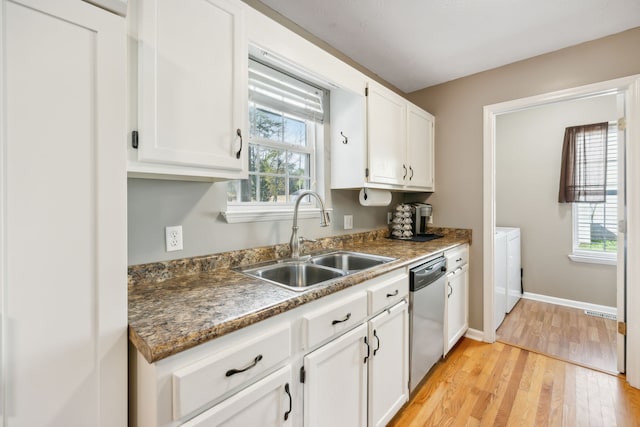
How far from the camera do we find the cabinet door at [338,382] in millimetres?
1127

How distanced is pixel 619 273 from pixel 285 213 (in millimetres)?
2417

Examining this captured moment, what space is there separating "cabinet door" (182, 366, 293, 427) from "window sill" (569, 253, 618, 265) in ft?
12.6

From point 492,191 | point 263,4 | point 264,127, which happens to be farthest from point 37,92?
point 492,191

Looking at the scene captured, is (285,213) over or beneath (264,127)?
beneath

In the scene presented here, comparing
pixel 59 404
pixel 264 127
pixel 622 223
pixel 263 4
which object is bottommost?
pixel 59 404

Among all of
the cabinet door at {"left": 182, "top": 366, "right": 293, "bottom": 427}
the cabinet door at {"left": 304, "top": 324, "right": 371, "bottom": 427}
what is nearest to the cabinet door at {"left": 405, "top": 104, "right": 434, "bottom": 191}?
the cabinet door at {"left": 304, "top": 324, "right": 371, "bottom": 427}

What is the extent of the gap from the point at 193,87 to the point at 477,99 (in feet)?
8.29

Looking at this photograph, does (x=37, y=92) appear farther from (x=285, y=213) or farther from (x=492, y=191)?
(x=492, y=191)

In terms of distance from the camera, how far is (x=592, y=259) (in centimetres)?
326

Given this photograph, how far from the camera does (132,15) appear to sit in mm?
977

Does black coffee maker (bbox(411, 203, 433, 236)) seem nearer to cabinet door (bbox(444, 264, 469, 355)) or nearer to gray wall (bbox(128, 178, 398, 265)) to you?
cabinet door (bbox(444, 264, 469, 355))

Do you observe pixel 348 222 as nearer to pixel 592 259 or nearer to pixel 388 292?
pixel 388 292

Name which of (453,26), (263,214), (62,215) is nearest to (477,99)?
(453,26)

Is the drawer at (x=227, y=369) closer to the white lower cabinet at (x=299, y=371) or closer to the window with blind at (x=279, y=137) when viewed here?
the white lower cabinet at (x=299, y=371)
